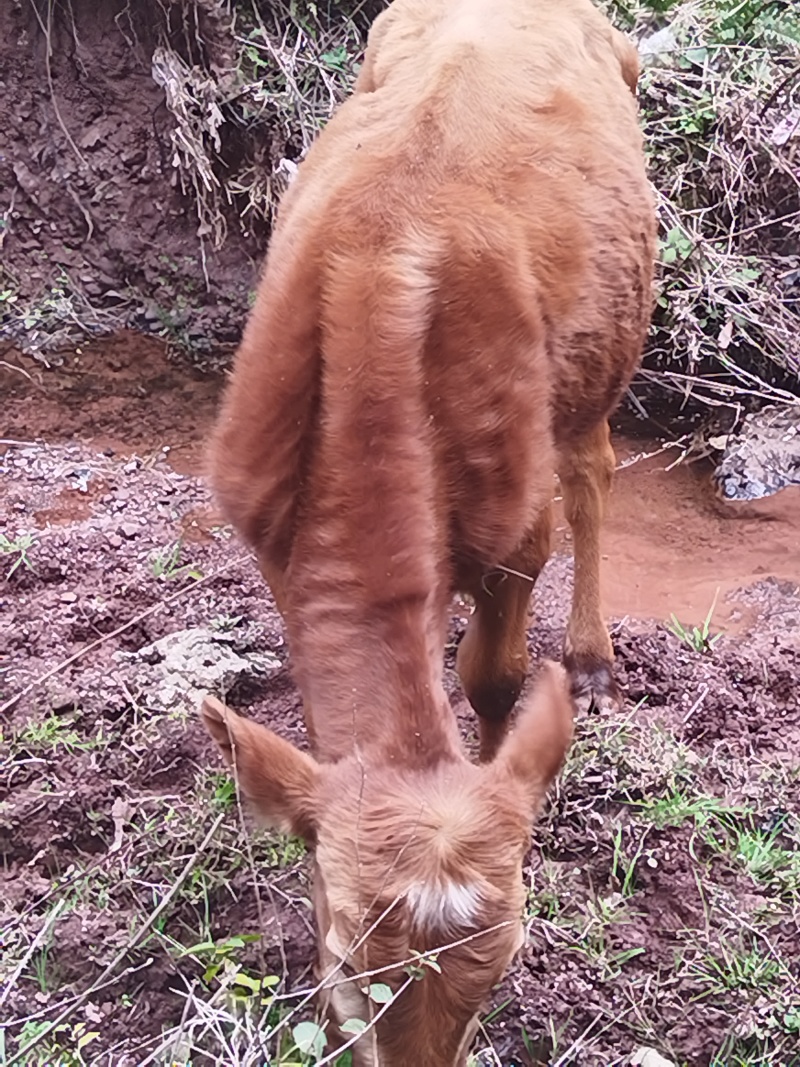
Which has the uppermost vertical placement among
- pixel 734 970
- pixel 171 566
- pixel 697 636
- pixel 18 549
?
pixel 18 549

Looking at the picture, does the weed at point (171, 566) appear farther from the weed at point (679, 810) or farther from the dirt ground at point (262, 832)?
the weed at point (679, 810)

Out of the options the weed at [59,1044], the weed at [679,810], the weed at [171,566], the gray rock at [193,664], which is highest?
the weed at [59,1044]

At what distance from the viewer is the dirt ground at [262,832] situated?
3566 mm

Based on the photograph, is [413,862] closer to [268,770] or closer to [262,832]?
[268,770]

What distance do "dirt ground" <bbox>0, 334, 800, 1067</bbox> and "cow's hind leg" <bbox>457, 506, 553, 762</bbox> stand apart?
324 mm

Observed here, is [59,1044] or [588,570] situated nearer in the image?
[59,1044]

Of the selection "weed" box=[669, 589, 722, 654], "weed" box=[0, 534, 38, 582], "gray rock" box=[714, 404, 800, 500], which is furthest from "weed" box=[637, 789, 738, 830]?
"weed" box=[0, 534, 38, 582]

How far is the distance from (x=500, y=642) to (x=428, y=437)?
53.4 inches

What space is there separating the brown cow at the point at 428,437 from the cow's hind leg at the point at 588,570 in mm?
584

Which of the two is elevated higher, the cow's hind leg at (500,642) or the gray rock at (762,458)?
the cow's hind leg at (500,642)

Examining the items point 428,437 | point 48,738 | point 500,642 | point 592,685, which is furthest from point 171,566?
point 428,437

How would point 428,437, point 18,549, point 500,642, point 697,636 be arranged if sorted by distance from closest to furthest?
point 428,437 < point 500,642 < point 697,636 < point 18,549

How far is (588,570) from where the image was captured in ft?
17.4

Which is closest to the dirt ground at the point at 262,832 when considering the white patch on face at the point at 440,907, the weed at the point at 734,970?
the weed at the point at 734,970
